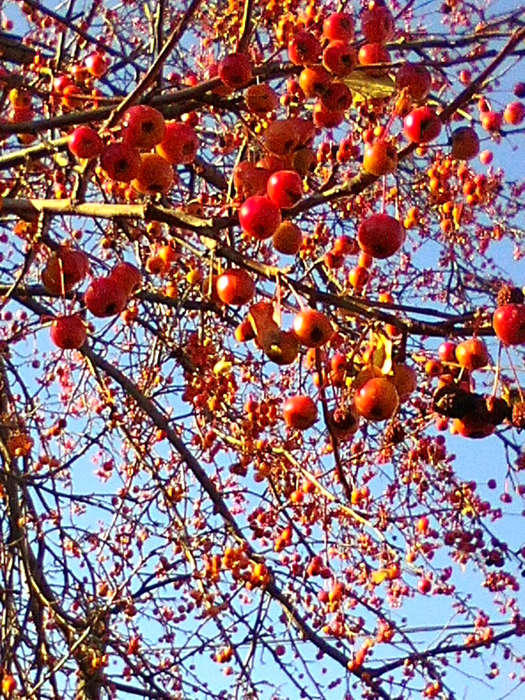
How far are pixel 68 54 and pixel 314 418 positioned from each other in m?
2.92

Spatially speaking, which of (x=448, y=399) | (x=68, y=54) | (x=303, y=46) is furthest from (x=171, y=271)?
(x=448, y=399)

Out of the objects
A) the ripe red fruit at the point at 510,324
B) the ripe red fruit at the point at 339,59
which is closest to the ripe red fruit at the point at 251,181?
the ripe red fruit at the point at 339,59

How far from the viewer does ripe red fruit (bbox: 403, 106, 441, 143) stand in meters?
1.61

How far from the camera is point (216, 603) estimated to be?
161 inches

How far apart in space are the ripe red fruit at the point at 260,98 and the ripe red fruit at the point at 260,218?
0.46 meters

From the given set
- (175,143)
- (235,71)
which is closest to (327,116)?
(235,71)

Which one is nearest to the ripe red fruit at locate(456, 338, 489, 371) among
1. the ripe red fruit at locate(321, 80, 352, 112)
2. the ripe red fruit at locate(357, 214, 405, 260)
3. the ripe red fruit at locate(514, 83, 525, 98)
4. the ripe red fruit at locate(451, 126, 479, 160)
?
the ripe red fruit at locate(357, 214, 405, 260)

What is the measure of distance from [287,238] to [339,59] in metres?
0.48

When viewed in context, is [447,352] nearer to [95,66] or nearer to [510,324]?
[510,324]

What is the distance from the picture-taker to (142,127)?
1.85 metres

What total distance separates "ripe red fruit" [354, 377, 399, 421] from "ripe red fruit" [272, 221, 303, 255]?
37 cm

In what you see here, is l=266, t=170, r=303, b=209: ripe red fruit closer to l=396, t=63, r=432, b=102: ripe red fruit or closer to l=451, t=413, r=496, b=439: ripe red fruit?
l=396, t=63, r=432, b=102: ripe red fruit

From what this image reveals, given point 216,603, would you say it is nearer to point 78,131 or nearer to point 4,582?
point 4,582

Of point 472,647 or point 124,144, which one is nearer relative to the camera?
point 124,144
